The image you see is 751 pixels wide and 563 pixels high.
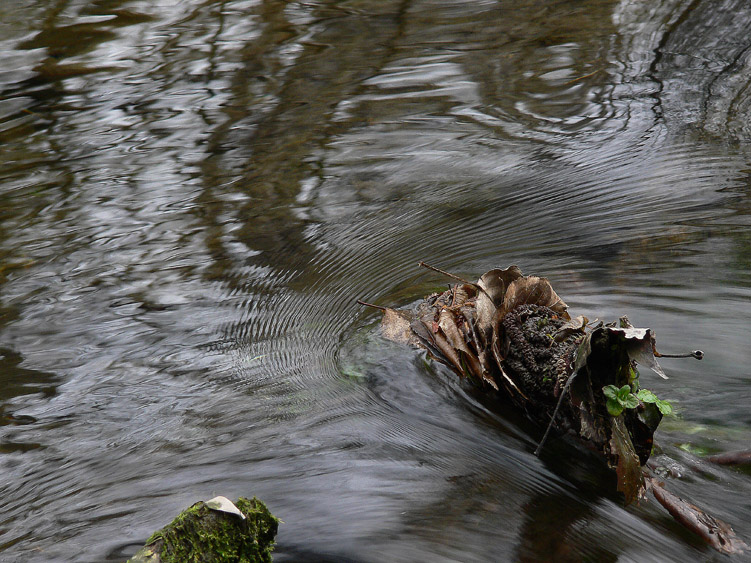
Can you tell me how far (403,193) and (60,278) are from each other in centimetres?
227

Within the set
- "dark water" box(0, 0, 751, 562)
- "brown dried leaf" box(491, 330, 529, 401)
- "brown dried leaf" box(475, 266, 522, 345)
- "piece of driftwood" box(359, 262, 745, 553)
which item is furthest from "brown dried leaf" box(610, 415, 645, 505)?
"brown dried leaf" box(475, 266, 522, 345)

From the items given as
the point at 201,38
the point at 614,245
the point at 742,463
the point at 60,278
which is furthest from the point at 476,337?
the point at 201,38

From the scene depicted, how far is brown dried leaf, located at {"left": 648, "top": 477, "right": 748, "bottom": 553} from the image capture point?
2045 millimetres

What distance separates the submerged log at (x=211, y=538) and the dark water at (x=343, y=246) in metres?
0.19

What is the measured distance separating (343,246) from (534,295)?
6.36 ft

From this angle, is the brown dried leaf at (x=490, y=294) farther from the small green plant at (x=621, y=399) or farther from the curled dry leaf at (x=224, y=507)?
the curled dry leaf at (x=224, y=507)

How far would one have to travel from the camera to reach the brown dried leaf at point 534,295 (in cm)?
256

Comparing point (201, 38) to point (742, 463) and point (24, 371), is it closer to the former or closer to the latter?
point (24, 371)

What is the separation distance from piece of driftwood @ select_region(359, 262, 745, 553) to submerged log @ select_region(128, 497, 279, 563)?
0.95 metres

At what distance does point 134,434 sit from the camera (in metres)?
2.80

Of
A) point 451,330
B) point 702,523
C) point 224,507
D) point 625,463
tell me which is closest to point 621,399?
point 625,463

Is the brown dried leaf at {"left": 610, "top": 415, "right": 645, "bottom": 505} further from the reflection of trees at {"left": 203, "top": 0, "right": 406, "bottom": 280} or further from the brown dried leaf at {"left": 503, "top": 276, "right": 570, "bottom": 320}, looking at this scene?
the reflection of trees at {"left": 203, "top": 0, "right": 406, "bottom": 280}

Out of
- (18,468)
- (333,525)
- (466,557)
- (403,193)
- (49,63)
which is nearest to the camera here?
(466,557)

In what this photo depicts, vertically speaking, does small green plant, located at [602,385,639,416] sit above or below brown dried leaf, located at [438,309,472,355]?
above
